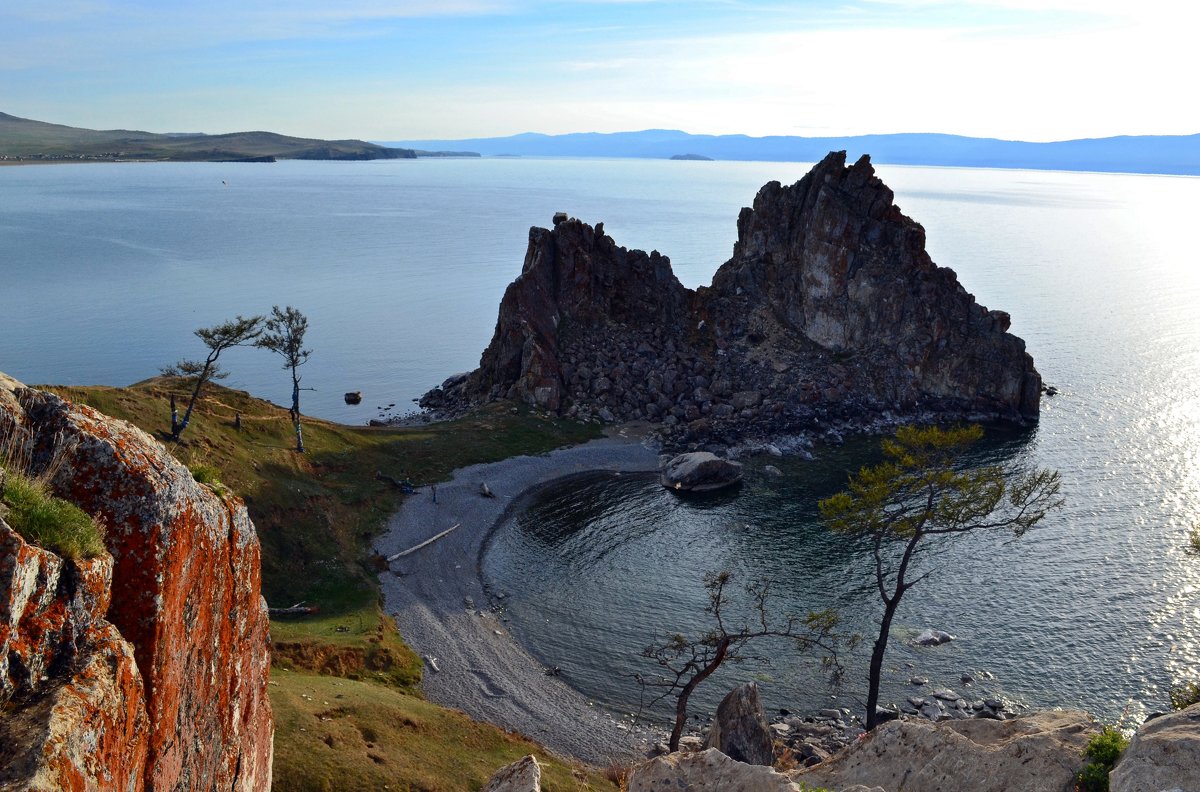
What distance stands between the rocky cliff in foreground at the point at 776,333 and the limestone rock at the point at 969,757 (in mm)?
68381

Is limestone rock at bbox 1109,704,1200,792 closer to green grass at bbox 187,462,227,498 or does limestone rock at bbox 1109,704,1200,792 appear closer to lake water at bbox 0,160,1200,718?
green grass at bbox 187,462,227,498

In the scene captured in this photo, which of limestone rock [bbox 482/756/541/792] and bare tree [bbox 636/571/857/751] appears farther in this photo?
bare tree [bbox 636/571/857/751]

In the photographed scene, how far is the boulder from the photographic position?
83062mm

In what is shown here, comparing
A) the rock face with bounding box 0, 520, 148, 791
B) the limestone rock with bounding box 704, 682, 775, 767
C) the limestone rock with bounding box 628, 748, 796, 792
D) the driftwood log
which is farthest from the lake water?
the rock face with bounding box 0, 520, 148, 791

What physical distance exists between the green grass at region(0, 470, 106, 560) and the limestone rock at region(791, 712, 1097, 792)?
988 inches

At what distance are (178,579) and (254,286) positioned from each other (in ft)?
559

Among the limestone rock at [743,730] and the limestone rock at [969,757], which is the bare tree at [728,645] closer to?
the limestone rock at [743,730]

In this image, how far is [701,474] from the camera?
273 ft

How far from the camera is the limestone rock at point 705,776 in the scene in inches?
939

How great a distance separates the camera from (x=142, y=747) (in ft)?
44.4

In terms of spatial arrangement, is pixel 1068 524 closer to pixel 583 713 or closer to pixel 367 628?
pixel 583 713

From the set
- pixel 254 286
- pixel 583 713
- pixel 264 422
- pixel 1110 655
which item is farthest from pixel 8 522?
pixel 254 286

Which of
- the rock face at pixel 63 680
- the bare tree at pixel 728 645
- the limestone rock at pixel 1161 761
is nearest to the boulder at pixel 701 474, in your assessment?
the bare tree at pixel 728 645

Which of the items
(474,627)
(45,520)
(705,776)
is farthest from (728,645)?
(45,520)
